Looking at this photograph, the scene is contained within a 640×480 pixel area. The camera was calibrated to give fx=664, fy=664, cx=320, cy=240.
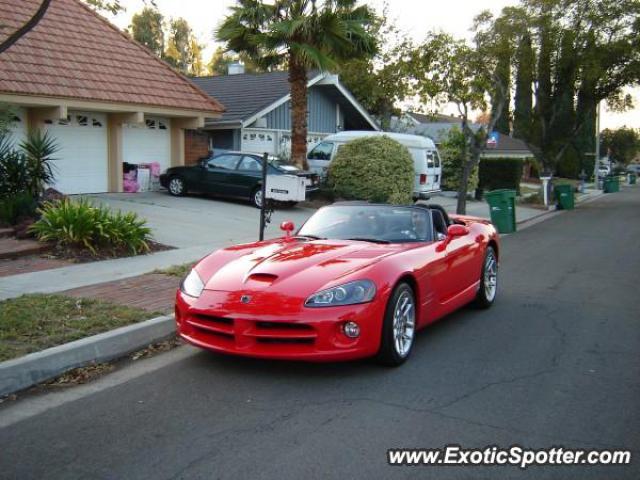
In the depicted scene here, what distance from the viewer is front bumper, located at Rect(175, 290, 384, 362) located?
16.1 feet

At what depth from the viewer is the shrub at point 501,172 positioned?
1239 inches

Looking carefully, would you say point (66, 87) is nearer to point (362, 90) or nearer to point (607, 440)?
point (607, 440)

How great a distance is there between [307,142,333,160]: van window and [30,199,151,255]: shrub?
→ 12169 mm

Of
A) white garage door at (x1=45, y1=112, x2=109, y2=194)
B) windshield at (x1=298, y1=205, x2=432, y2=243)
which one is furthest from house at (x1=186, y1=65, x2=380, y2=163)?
windshield at (x1=298, y1=205, x2=432, y2=243)

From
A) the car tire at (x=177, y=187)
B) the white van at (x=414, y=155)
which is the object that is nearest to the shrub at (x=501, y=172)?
the white van at (x=414, y=155)

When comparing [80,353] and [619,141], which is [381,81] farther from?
[619,141]

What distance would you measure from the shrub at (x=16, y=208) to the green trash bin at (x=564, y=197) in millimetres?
22338

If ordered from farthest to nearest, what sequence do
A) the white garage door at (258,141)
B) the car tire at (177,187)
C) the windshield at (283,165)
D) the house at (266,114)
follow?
1. the white garage door at (258,141)
2. the house at (266,114)
3. the car tire at (177,187)
4. the windshield at (283,165)

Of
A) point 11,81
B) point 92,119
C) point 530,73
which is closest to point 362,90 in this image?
point 530,73

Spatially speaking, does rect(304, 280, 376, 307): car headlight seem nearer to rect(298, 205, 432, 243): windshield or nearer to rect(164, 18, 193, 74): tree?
rect(298, 205, 432, 243): windshield

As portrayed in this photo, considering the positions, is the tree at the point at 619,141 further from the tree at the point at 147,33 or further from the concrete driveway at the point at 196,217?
the concrete driveway at the point at 196,217

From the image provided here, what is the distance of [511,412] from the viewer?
177 inches

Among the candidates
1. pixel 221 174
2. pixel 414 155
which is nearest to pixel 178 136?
pixel 221 174

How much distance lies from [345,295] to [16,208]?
8.47 m
